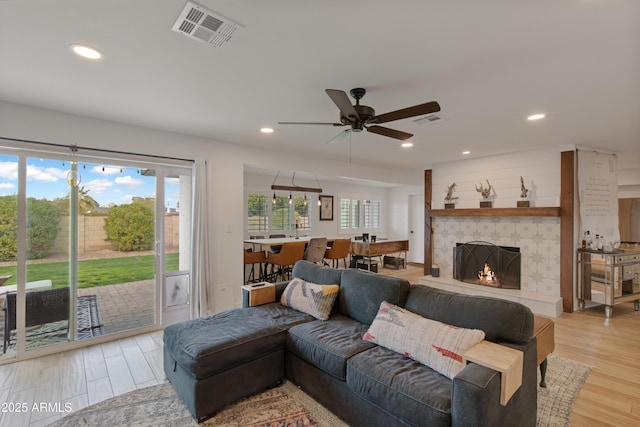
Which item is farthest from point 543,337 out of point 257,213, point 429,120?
point 257,213

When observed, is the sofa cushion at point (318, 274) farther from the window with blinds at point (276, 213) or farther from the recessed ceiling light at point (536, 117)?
the window with blinds at point (276, 213)

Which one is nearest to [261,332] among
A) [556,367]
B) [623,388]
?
[556,367]

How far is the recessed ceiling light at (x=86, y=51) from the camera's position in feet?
6.38

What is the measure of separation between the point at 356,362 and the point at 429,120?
2.64 m

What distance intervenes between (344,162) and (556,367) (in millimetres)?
4377

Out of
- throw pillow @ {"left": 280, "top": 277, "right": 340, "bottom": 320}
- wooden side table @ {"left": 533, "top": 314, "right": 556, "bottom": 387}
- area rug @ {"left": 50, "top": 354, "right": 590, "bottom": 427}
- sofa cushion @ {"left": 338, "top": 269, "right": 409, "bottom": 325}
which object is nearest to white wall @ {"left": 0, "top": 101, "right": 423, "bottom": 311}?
throw pillow @ {"left": 280, "top": 277, "right": 340, "bottom": 320}

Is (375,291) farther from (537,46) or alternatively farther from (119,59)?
(119,59)

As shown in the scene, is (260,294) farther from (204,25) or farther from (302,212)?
(302,212)

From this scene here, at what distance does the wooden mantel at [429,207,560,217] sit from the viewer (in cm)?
462

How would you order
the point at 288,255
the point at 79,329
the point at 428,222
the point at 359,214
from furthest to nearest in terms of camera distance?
the point at 359,214
the point at 428,222
the point at 288,255
the point at 79,329

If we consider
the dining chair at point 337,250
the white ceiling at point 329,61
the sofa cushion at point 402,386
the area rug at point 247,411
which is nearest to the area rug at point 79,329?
the area rug at point 247,411

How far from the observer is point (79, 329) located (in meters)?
3.38

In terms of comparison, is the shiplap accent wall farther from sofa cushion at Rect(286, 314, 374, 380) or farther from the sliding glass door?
the sliding glass door

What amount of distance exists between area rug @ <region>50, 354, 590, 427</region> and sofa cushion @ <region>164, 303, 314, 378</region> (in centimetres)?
33
